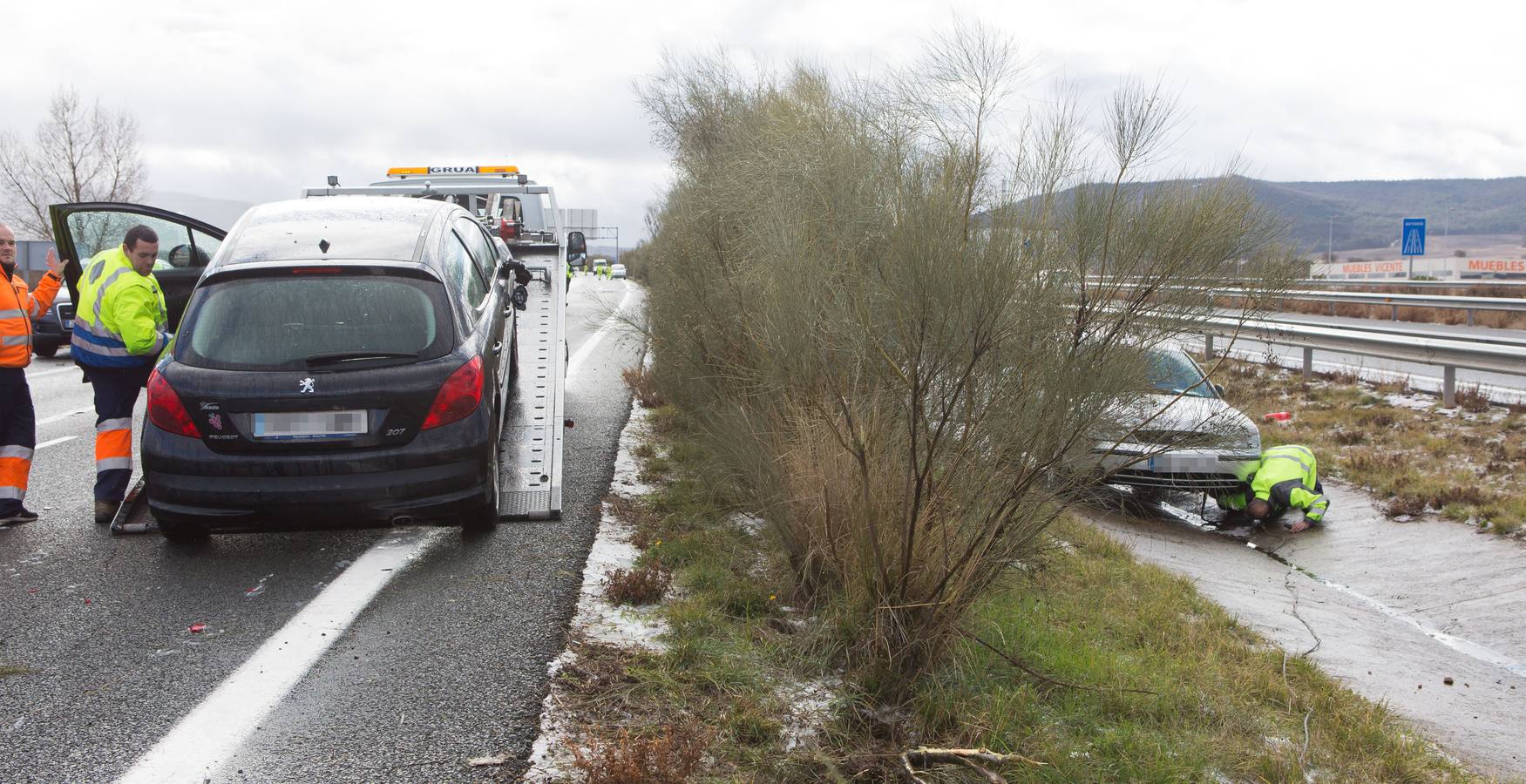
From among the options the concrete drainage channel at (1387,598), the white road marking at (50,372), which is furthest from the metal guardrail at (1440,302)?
the white road marking at (50,372)

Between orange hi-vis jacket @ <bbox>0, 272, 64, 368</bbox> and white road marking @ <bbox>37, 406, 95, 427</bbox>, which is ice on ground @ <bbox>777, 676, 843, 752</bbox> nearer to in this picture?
orange hi-vis jacket @ <bbox>0, 272, 64, 368</bbox>

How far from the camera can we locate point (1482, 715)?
5.58m

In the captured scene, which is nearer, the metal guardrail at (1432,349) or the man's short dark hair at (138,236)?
the man's short dark hair at (138,236)

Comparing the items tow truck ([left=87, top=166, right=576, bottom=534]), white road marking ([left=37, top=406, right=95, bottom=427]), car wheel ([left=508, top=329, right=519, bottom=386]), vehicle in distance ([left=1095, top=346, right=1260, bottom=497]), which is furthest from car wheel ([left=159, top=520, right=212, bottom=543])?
white road marking ([left=37, top=406, right=95, bottom=427])

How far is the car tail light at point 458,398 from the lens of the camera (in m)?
5.68

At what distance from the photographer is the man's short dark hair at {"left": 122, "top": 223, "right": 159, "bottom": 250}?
6555 mm

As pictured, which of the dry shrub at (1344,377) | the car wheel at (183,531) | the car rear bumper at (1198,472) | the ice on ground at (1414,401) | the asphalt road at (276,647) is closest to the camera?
the asphalt road at (276,647)

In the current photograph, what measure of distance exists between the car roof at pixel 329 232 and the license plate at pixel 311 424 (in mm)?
895

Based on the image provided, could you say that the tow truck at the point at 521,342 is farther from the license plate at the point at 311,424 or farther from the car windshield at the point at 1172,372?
the car windshield at the point at 1172,372

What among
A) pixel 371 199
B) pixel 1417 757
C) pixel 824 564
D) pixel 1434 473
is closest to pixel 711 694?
pixel 824 564

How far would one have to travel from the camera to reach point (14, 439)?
657 centimetres

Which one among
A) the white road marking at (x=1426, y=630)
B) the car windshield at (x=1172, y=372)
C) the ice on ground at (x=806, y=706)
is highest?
the car windshield at (x=1172, y=372)

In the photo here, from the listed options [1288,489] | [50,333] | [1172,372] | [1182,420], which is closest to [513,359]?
[1172,372]

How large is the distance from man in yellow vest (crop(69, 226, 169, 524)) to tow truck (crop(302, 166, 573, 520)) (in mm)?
1320
